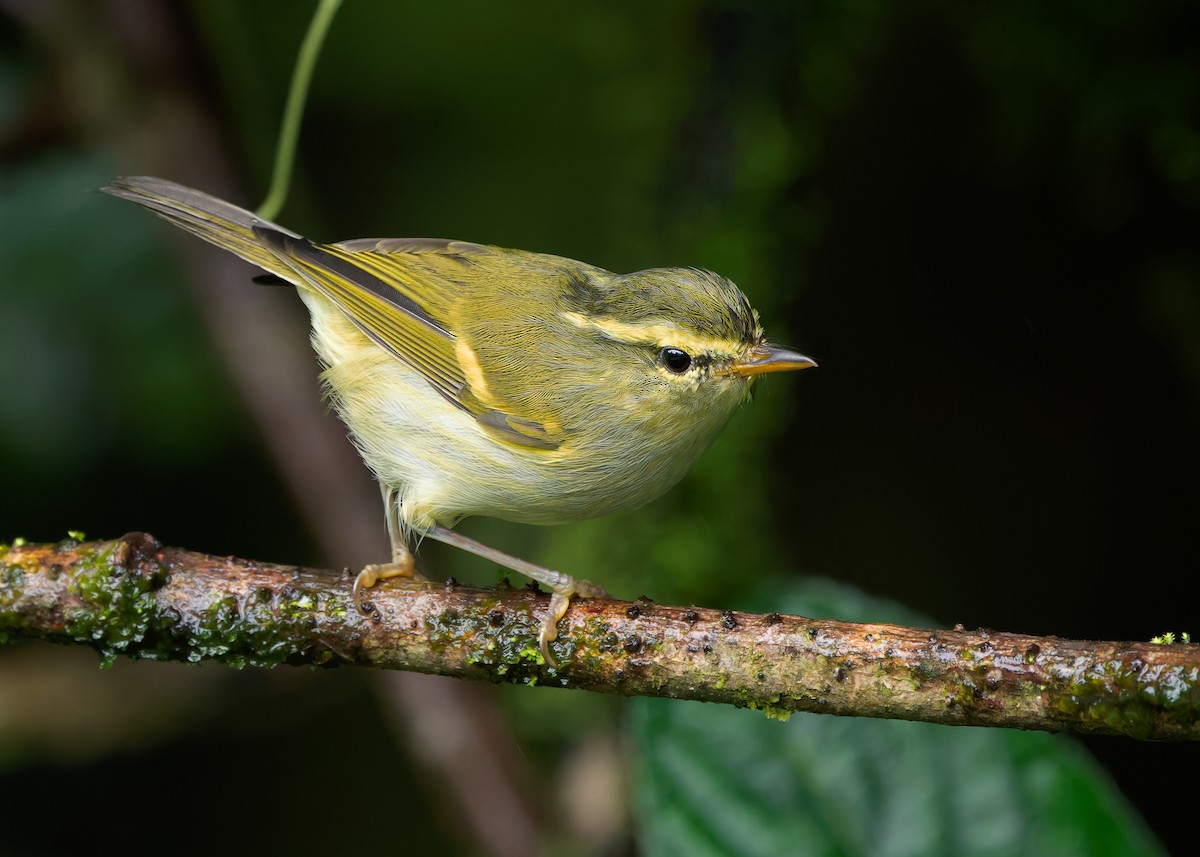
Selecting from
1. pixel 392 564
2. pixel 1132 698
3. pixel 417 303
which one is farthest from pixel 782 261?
pixel 1132 698

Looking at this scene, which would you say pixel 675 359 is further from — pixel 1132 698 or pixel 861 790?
pixel 1132 698

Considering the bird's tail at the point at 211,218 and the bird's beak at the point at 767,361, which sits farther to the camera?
the bird's tail at the point at 211,218

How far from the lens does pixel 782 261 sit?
374cm

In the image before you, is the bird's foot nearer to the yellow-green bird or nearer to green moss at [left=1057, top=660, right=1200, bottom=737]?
the yellow-green bird

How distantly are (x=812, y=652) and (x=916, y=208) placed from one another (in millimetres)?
2289

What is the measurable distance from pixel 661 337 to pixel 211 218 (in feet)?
4.30

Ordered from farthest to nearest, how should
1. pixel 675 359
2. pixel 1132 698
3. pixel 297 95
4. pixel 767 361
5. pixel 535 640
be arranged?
1. pixel 297 95
2. pixel 675 359
3. pixel 767 361
4. pixel 535 640
5. pixel 1132 698

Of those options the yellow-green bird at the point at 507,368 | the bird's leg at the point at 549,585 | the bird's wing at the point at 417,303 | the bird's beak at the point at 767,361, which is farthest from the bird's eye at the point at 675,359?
the bird's leg at the point at 549,585

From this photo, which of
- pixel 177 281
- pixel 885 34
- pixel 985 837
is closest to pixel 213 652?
pixel 985 837

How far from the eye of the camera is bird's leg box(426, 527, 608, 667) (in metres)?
2.22

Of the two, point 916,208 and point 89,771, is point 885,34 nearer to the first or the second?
point 916,208

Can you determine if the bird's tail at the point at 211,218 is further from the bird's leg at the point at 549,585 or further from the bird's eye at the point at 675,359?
the bird's eye at the point at 675,359

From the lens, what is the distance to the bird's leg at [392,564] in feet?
7.85

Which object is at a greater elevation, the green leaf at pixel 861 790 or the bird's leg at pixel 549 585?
the bird's leg at pixel 549 585
